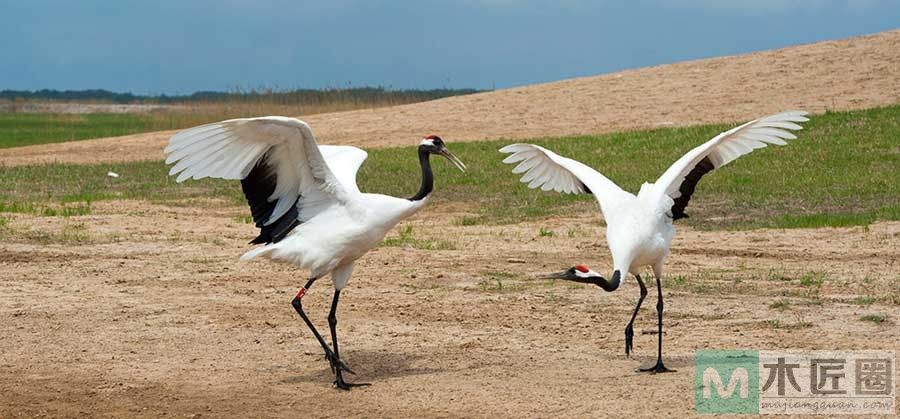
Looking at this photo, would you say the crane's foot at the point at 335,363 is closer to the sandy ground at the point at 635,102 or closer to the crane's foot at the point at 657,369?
the crane's foot at the point at 657,369

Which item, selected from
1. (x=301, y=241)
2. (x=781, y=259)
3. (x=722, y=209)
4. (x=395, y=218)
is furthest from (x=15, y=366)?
(x=722, y=209)

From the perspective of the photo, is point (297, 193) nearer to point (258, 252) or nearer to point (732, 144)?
point (258, 252)

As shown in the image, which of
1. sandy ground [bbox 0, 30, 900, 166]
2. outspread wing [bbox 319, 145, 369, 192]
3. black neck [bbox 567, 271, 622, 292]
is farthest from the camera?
sandy ground [bbox 0, 30, 900, 166]

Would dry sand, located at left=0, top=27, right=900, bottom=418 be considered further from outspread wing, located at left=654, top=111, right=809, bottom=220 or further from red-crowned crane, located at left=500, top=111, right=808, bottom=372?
outspread wing, located at left=654, top=111, right=809, bottom=220

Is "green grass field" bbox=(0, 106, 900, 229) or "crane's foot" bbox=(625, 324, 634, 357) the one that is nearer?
"crane's foot" bbox=(625, 324, 634, 357)

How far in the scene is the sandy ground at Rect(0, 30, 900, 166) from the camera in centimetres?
2439

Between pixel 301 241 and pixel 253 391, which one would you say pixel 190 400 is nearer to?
pixel 253 391

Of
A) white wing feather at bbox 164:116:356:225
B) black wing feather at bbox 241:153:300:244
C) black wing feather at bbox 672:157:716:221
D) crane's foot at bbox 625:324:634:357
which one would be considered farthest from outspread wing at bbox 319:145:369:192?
black wing feather at bbox 672:157:716:221

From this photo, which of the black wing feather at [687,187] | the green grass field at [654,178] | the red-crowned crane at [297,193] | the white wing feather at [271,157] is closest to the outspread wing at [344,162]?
the red-crowned crane at [297,193]

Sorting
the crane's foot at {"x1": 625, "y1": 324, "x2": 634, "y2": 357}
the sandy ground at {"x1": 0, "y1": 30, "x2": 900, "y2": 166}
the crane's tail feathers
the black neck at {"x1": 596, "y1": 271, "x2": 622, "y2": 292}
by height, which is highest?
the sandy ground at {"x1": 0, "y1": 30, "x2": 900, "y2": 166}

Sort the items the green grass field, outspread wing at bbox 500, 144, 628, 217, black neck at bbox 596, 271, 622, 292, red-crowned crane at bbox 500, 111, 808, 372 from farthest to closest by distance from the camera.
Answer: the green grass field, outspread wing at bbox 500, 144, 628, 217, red-crowned crane at bbox 500, 111, 808, 372, black neck at bbox 596, 271, 622, 292

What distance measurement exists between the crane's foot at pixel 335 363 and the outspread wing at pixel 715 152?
6.81 ft

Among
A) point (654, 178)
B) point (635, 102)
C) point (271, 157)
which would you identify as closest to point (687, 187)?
point (271, 157)

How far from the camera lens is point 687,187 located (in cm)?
773
